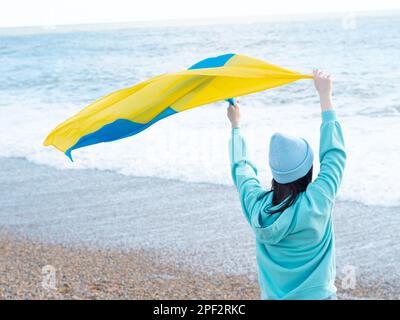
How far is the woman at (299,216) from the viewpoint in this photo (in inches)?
96.0

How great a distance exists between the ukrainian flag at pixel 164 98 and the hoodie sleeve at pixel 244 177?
0.35 metres

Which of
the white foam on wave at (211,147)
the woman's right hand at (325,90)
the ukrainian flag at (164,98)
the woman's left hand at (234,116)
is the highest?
the white foam on wave at (211,147)

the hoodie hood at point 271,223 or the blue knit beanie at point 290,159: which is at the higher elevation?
the blue knit beanie at point 290,159

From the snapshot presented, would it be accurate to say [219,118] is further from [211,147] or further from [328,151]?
[328,151]

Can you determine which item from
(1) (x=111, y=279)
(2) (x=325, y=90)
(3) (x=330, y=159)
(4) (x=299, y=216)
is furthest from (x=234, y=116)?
(1) (x=111, y=279)

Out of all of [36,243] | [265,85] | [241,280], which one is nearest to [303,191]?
[265,85]

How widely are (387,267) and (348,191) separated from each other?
8.35 ft

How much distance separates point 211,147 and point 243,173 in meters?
8.74

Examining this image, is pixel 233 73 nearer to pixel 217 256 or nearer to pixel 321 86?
pixel 321 86

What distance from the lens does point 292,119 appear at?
14.8 m

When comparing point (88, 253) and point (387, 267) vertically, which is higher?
point (88, 253)

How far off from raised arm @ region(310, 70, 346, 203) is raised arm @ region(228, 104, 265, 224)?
0.95 ft

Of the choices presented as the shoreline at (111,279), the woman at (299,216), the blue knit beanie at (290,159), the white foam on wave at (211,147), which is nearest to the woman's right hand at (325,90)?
the woman at (299,216)

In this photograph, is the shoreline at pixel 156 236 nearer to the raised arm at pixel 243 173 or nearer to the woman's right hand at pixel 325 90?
the raised arm at pixel 243 173
